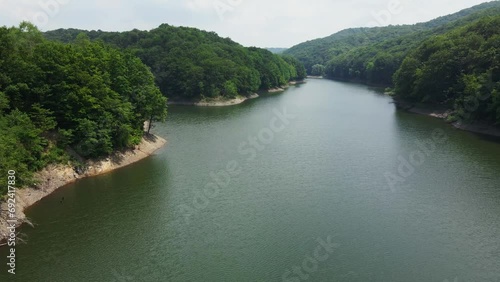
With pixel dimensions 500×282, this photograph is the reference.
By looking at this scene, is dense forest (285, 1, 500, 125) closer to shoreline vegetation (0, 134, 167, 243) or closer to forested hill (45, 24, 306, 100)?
forested hill (45, 24, 306, 100)

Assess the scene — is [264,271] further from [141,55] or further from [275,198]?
[141,55]

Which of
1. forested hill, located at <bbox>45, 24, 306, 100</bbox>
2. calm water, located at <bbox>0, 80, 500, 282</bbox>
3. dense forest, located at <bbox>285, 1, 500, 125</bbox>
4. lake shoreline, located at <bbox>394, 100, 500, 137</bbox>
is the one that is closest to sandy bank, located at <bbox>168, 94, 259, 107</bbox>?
forested hill, located at <bbox>45, 24, 306, 100</bbox>

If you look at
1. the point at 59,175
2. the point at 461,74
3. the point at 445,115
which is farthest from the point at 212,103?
the point at 59,175

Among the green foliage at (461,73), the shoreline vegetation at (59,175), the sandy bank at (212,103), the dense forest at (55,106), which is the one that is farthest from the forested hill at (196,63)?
the shoreline vegetation at (59,175)

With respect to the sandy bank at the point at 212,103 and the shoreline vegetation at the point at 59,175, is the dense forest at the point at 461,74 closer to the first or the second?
the sandy bank at the point at 212,103

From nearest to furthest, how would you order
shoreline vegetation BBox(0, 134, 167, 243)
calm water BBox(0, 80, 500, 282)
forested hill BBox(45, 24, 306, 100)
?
calm water BBox(0, 80, 500, 282)
shoreline vegetation BBox(0, 134, 167, 243)
forested hill BBox(45, 24, 306, 100)

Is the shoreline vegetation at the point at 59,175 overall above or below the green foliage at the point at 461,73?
below

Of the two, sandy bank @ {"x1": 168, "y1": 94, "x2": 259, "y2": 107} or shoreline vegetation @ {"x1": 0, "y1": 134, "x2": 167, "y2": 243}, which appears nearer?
shoreline vegetation @ {"x1": 0, "y1": 134, "x2": 167, "y2": 243}
